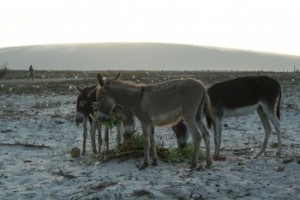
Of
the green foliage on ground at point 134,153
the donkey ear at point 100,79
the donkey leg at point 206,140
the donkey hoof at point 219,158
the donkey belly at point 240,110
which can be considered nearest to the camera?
the donkey leg at point 206,140

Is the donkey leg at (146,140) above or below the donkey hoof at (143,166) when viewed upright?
above

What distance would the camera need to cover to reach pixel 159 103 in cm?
938

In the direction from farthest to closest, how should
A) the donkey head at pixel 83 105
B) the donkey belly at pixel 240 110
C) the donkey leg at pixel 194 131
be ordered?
the donkey head at pixel 83 105 < the donkey belly at pixel 240 110 < the donkey leg at pixel 194 131

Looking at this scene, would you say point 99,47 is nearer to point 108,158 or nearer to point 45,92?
point 45,92

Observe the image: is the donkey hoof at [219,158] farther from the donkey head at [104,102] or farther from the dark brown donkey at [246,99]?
the donkey head at [104,102]

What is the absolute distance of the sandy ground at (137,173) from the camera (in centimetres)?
782

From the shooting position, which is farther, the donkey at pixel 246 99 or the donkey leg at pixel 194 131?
the donkey at pixel 246 99

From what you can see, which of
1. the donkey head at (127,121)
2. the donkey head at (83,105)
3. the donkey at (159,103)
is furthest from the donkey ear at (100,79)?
the donkey head at (83,105)

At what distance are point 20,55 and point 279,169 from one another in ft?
457

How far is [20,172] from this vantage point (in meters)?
9.59

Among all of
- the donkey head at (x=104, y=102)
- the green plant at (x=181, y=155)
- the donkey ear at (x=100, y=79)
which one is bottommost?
the green plant at (x=181, y=155)

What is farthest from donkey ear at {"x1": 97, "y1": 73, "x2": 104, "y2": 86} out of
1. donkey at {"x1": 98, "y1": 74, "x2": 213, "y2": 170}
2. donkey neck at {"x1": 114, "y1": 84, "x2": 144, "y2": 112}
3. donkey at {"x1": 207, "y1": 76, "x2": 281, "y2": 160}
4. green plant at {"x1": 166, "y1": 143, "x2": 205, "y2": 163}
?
donkey at {"x1": 207, "y1": 76, "x2": 281, "y2": 160}

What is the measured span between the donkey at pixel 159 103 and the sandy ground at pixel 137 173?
2.18 feet

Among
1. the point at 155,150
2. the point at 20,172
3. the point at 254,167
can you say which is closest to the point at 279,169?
the point at 254,167
